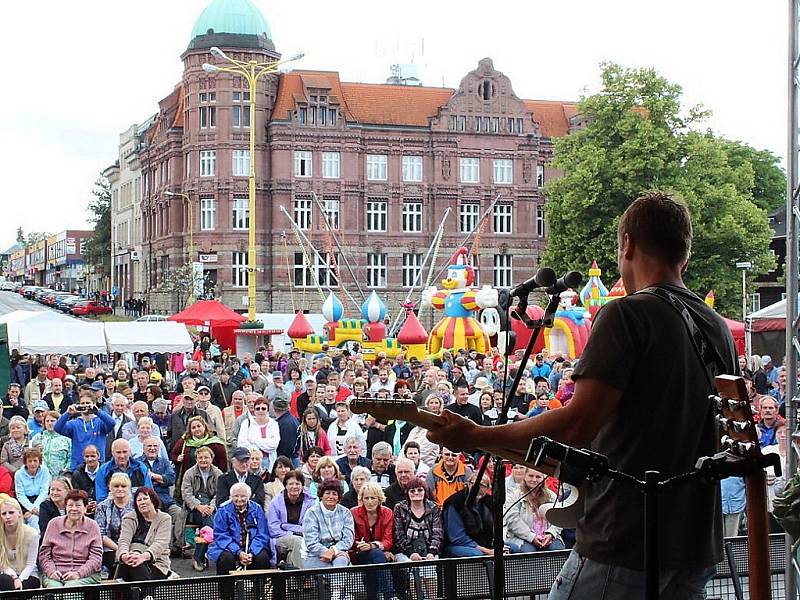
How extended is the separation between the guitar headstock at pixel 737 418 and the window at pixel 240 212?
51741mm

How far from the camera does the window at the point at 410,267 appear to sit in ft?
181

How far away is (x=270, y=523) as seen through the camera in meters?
8.55

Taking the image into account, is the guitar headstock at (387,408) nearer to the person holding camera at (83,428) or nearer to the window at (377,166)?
the person holding camera at (83,428)

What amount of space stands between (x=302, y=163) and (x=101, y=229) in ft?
124

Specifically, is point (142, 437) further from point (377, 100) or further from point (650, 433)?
point (377, 100)

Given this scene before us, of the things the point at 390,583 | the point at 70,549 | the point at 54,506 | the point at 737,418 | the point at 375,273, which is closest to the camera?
the point at 737,418

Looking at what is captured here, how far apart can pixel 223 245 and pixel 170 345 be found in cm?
3325

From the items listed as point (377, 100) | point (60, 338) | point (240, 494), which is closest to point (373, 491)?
point (240, 494)

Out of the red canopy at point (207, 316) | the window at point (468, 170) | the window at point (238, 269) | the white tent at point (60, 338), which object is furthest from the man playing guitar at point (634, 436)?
the window at point (468, 170)

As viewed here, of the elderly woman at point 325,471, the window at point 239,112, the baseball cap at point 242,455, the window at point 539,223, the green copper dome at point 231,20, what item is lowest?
the elderly woman at point 325,471

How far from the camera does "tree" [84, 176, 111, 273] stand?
Answer: 84438 millimetres

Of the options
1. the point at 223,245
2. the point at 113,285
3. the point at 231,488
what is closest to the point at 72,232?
the point at 113,285

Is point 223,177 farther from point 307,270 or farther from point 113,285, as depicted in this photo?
point 113,285

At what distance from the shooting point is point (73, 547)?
25.9ft
